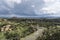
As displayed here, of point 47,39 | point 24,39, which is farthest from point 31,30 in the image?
point 47,39

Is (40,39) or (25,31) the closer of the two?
(40,39)

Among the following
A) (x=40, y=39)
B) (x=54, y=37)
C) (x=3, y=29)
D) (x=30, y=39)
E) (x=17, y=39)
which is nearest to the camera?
(x=54, y=37)

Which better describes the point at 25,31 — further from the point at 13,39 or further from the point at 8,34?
the point at 13,39

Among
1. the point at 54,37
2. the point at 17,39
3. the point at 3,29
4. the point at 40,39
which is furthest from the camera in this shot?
the point at 3,29

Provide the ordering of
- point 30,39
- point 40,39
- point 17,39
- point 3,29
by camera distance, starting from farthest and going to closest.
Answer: point 3,29, point 30,39, point 17,39, point 40,39

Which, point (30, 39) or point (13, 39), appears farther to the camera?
point (30, 39)

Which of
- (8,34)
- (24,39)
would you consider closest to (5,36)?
(8,34)

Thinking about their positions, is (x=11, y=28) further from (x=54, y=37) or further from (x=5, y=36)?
(x=54, y=37)

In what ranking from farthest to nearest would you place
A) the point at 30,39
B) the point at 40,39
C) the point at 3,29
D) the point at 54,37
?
the point at 3,29 → the point at 30,39 → the point at 40,39 → the point at 54,37
